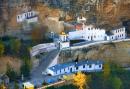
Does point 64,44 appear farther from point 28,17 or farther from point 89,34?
point 28,17

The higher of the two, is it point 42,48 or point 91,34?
point 91,34

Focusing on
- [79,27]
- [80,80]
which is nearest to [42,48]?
[79,27]

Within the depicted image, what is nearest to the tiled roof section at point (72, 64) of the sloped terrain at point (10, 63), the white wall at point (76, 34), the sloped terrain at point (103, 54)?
the sloped terrain at point (103, 54)

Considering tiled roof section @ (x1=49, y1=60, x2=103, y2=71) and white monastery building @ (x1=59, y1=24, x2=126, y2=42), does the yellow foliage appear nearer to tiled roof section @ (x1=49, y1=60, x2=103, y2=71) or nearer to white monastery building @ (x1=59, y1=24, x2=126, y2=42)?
tiled roof section @ (x1=49, y1=60, x2=103, y2=71)

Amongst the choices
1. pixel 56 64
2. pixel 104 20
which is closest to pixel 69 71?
pixel 56 64

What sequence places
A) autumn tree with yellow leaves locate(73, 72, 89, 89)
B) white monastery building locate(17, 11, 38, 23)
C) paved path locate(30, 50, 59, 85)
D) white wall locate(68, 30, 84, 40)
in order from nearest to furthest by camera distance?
1. autumn tree with yellow leaves locate(73, 72, 89, 89)
2. paved path locate(30, 50, 59, 85)
3. white wall locate(68, 30, 84, 40)
4. white monastery building locate(17, 11, 38, 23)

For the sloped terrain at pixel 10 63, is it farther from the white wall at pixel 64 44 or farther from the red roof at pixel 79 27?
the red roof at pixel 79 27

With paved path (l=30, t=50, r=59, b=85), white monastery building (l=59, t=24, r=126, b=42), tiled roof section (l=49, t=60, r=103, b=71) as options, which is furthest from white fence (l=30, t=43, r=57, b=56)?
tiled roof section (l=49, t=60, r=103, b=71)
